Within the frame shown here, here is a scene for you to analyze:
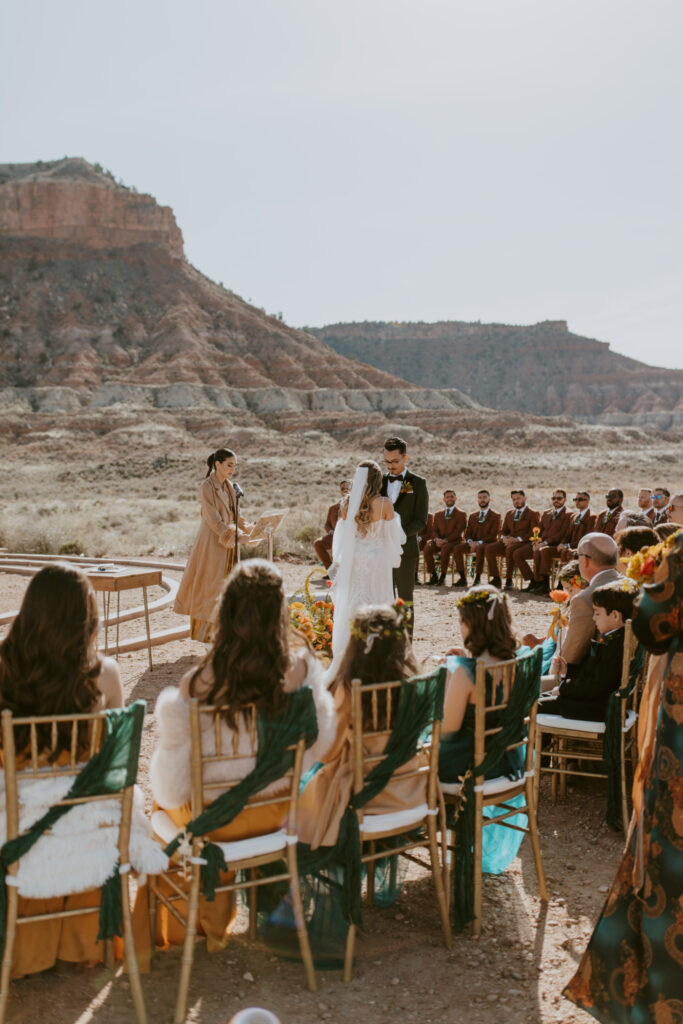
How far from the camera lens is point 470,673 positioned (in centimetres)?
353

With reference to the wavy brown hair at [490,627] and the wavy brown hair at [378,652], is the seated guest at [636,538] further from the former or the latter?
the wavy brown hair at [378,652]

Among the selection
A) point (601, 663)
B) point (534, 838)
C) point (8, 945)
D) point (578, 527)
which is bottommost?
point (534, 838)

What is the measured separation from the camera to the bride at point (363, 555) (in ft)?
22.4

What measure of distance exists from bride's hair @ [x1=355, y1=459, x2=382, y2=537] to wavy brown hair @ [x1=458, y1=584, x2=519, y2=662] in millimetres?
3113

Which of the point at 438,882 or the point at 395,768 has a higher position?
the point at 395,768

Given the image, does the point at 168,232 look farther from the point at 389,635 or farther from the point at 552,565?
the point at 389,635

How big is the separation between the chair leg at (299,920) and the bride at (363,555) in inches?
149

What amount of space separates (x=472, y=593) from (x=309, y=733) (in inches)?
43.7

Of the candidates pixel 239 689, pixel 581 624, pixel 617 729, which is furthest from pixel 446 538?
pixel 239 689

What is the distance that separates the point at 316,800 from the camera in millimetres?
3203

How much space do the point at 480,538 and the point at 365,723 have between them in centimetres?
989

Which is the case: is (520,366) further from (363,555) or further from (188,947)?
(188,947)

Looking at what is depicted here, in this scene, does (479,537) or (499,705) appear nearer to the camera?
(499,705)

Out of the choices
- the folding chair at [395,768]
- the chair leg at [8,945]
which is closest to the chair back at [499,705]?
the folding chair at [395,768]
